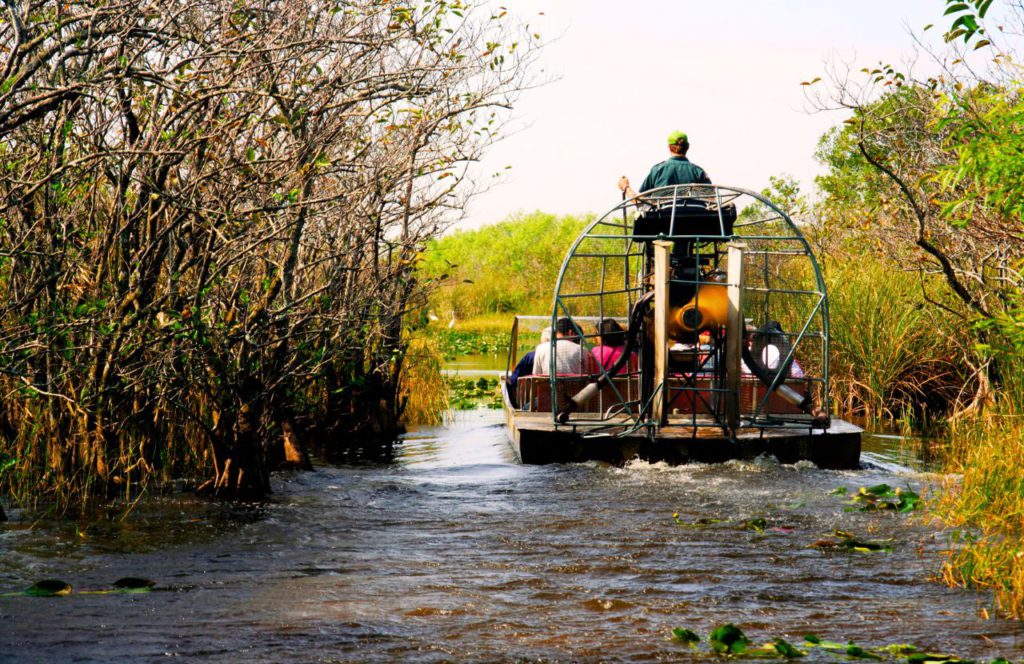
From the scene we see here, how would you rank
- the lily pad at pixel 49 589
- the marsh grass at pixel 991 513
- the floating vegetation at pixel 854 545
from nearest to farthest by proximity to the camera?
the marsh grass at pixel 991 513
the lily pad at pixel 49 589
the floating vegetation at pixel 854 545

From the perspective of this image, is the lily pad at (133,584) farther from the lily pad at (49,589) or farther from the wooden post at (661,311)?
the wooden post at (661,311)

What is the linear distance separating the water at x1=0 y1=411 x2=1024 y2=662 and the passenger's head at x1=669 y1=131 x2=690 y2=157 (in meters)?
3.32

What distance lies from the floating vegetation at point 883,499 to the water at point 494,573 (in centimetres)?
20

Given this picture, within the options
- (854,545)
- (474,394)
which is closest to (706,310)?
(854,545)

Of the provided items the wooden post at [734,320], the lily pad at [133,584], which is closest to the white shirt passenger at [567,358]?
the wooden post at [734,320]

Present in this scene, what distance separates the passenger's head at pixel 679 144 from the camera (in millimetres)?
12656

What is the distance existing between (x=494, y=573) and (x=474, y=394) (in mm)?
12461

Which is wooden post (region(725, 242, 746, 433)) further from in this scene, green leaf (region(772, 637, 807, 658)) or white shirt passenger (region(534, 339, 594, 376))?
green leaf (region(772, 637, 807, 658))

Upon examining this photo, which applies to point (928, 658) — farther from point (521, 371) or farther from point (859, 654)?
point (521, 371)

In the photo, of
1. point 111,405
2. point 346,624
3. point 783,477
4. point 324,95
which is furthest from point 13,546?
point 783,477

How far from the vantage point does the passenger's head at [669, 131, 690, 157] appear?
12656 millimetres

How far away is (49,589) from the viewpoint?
7.13 meters

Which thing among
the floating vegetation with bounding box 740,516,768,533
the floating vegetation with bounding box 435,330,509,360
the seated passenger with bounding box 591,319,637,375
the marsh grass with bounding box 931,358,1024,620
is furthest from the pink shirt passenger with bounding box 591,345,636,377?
the floating vegetation with bounding box 435,330,509,360

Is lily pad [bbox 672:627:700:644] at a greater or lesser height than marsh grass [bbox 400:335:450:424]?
lesser
